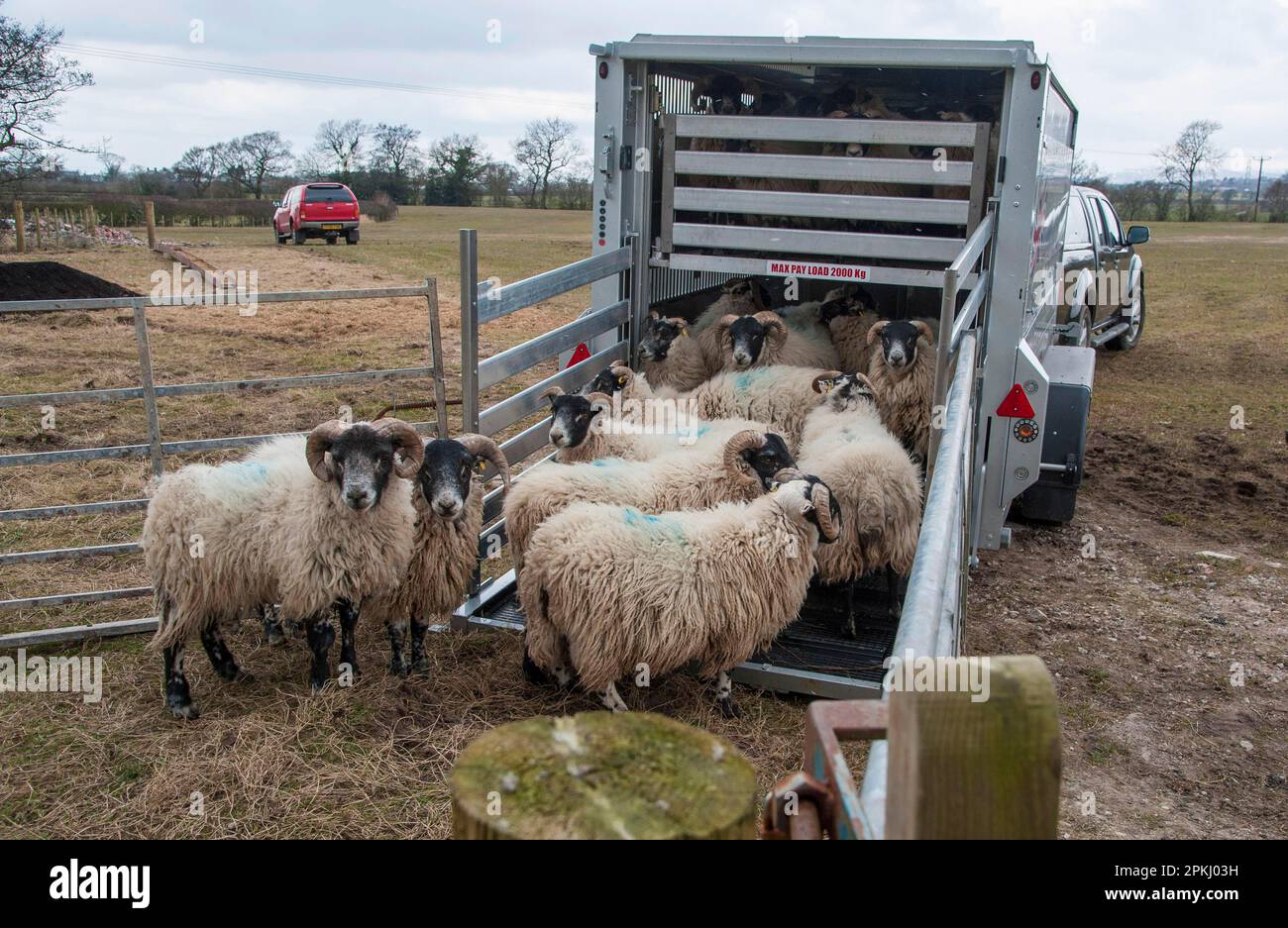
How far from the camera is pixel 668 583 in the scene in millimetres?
4949

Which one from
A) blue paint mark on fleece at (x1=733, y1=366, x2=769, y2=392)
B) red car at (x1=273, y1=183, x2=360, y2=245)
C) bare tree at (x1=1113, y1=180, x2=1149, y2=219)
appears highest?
bare tree at (x1=1113, y1=180, x2=1149, y2=219)

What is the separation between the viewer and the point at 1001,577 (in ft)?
24.8

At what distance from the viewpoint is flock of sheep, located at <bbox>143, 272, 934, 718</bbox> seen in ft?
16.4

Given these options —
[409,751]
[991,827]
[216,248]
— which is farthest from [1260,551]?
[216,248]

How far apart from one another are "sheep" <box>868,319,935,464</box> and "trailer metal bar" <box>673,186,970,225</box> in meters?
0.73

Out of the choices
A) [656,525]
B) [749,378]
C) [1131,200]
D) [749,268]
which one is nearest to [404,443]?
[656,525]

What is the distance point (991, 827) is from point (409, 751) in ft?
13.6

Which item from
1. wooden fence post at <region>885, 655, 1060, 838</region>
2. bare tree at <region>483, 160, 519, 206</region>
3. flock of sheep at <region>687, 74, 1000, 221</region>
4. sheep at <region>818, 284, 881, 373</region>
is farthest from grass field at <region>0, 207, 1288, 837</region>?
bare tree at <region>483, 160, 519, 206</region>

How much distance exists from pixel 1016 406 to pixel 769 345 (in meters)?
1.91

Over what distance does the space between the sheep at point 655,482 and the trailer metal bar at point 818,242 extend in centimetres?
175

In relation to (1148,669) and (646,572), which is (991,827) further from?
(1148,669)

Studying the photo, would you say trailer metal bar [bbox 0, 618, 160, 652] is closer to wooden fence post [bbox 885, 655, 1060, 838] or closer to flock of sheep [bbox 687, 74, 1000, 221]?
flock of sheep [bbox 687, 74, 1000, 221]
